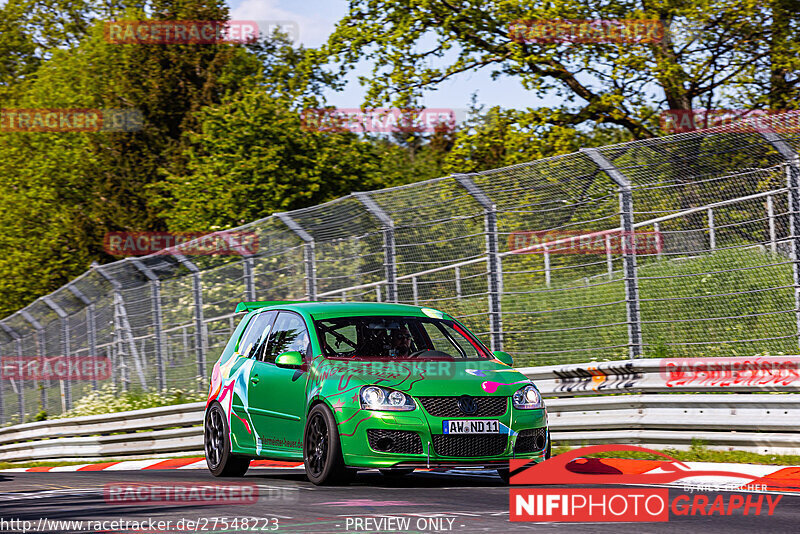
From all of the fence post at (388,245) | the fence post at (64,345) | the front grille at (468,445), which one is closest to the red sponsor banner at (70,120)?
the fence post at (64,345)

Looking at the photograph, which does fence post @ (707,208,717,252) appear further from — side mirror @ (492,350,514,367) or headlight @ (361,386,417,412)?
headlight @ (361,386,417,412)

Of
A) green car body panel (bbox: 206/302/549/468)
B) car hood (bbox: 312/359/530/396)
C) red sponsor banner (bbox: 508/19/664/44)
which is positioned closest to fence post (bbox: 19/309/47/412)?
red sponsor banner (bbox: 508/19/664/44)

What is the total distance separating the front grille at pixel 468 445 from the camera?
29.2ft

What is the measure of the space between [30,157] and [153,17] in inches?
284

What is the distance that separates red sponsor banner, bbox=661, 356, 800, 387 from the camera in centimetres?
964

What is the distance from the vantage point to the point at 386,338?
10.3m

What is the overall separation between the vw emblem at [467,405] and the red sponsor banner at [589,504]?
2.43 ft

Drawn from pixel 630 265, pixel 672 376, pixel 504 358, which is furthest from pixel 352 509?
pixel 630 265

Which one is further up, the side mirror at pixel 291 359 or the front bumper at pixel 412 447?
the side mirror at pixel 291 359

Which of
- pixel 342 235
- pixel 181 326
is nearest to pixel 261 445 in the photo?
pixel 342 235

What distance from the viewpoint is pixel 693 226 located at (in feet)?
39.1

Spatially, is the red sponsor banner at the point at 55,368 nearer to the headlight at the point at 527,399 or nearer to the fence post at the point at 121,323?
the fence post at the point at 121,323

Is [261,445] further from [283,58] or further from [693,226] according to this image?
[283,58]

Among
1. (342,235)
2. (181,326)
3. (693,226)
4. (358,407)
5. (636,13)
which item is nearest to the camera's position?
(358,407)
